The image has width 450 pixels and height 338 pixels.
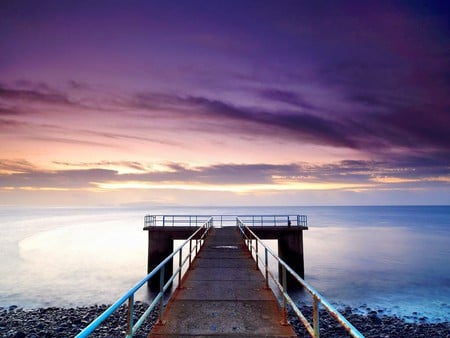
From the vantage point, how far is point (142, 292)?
904 inches

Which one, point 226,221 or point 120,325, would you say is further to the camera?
point 226,221

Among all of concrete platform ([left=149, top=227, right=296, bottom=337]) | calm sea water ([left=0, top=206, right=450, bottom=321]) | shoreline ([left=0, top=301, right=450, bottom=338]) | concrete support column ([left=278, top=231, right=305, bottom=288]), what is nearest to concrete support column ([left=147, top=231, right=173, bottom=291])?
calm sea water ([left=0, top=206, right=450, bottom=321])

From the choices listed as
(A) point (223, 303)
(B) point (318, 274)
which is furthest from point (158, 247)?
(A) point (223, 303)

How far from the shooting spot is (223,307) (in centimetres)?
648

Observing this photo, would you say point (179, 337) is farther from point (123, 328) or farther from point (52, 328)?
point (52, 328)

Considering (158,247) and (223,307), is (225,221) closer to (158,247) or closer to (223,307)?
(158,247)

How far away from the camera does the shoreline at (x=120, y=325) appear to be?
1375 centimetres

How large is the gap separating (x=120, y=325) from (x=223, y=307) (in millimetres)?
10654

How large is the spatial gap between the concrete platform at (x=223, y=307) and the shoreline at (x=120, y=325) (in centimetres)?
643

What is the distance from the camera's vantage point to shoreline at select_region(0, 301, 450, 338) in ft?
45.1

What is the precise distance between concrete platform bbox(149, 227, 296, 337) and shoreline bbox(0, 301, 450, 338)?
6.43 m

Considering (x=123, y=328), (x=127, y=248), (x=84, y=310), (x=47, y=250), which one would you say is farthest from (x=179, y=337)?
(x=47, y=250)

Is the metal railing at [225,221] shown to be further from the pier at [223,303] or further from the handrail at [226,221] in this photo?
the pier at [223,303]

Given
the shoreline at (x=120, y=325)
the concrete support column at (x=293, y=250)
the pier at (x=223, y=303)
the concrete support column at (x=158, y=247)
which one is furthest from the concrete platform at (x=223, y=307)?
the concrete support column at (x=158, y=247)
